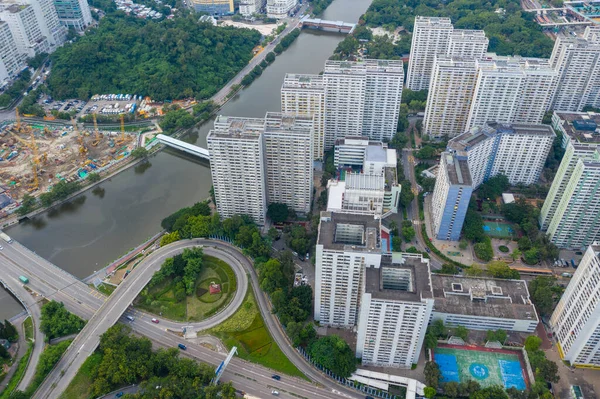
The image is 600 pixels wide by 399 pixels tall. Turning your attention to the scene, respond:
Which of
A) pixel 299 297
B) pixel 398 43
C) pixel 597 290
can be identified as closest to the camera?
pixel 597 290

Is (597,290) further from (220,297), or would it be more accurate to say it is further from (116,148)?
(116,148)

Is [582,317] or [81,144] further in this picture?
[81,144]

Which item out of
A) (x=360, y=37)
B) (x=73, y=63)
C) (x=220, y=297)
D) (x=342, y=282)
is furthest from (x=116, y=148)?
(x=360, y=37)

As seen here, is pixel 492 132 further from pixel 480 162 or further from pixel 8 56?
pixel 8 56

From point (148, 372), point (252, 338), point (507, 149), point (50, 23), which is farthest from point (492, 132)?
point (50, 23)

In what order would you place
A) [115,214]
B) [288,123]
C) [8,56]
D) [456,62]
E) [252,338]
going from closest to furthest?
[252,338]
[288,123]
[115,214]
[456,62]
[8,56]

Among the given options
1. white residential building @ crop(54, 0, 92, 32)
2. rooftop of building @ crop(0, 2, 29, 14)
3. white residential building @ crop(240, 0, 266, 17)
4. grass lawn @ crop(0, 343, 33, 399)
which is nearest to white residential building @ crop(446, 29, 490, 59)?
white residential building @ crop(240, 0, 266, 17)

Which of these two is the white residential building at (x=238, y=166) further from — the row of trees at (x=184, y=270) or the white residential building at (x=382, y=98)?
the white residential building at (x=382, y=98)
